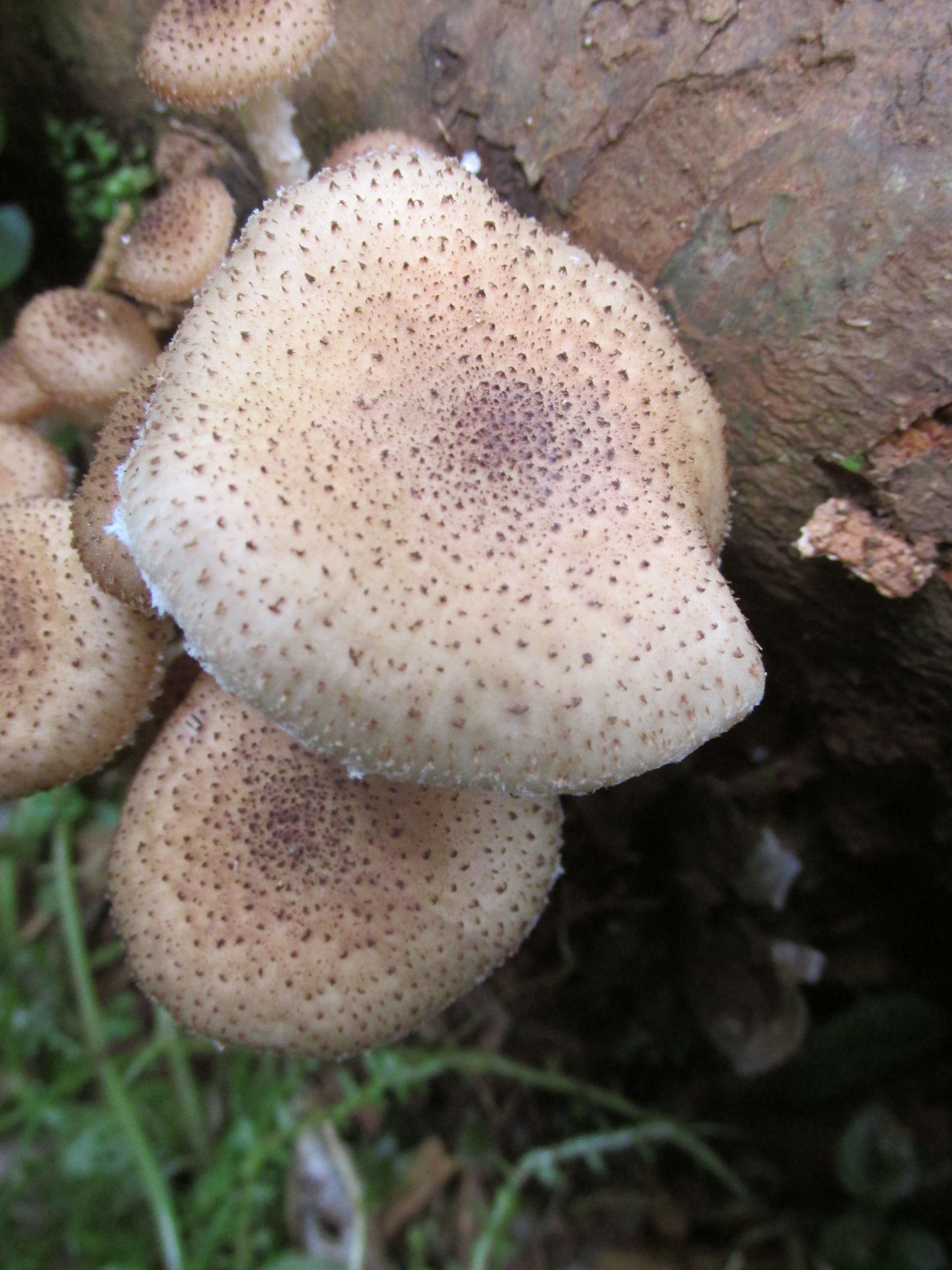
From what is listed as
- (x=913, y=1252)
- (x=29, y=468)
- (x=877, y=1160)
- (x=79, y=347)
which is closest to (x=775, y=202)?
(x=79, y=347)

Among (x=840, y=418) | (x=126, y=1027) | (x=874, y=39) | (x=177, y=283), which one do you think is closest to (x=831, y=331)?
(x=840, y=418)

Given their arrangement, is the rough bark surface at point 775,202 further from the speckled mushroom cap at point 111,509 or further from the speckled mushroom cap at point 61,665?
the speckled mushroom cap at point 61,665

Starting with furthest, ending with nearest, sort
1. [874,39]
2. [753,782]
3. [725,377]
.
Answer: [753,782]
[725,377]
[874,39]

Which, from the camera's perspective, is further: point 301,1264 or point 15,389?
point 301,1264

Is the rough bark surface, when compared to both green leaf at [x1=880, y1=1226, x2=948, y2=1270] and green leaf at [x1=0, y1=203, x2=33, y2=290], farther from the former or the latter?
green leaf at [x1=880, y1=1226, x2=948, y2=1270]

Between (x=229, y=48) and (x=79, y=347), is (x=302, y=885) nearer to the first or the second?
(x=79, y=347)

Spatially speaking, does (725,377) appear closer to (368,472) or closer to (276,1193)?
(368,472)
